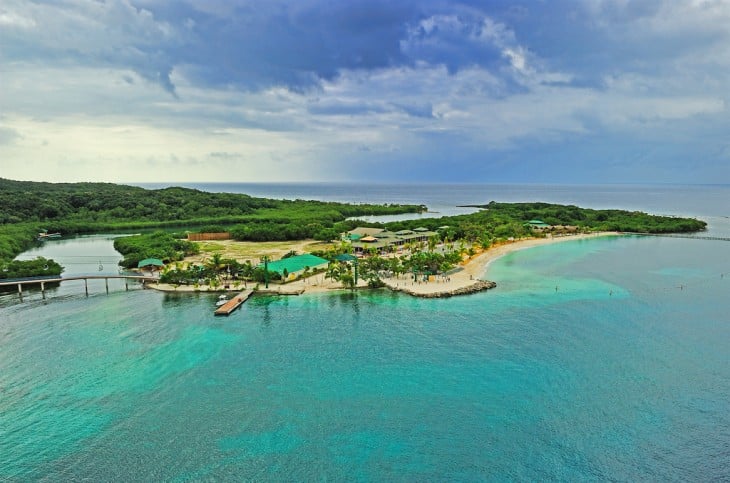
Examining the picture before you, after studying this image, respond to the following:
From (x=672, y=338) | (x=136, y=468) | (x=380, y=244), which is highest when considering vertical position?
(x=380, y=244)

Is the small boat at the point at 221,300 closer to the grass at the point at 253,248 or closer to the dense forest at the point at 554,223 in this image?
the grass at the point at 253,248

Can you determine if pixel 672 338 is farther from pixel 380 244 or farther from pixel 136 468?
pixel 380 244

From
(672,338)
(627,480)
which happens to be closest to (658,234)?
(672,338)

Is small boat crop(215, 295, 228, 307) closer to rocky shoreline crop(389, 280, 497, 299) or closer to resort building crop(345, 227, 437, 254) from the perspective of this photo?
rocky shoreline crop(389, 280, 497, 299)

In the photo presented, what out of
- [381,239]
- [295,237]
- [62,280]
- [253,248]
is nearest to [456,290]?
[381,239]

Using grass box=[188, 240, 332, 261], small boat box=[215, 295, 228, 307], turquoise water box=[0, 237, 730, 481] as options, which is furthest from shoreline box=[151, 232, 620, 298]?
grass box=[188, 240, 332, 261]

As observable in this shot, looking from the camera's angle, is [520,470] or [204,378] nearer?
[520,470]

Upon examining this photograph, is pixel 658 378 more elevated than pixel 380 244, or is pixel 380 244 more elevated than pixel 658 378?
pixel 380 244
